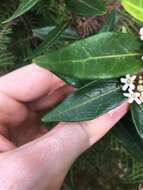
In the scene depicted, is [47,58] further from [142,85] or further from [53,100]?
[53,100]

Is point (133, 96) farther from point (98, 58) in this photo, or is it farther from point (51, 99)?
point (51, 99)

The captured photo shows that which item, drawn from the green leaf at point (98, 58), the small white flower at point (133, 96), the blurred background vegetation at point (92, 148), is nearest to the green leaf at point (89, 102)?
the small white flower at point (133, 96)

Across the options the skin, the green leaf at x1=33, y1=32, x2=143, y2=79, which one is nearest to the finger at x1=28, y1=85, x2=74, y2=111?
the skin

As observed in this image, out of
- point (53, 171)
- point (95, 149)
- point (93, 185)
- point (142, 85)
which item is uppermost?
point (142, 85)

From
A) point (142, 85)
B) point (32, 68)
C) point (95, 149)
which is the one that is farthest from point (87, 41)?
point (95, 149)

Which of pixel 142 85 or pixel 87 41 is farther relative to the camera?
pixel 142 85

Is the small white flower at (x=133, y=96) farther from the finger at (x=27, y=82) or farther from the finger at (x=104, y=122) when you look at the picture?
the finger at (x=27, y=82)

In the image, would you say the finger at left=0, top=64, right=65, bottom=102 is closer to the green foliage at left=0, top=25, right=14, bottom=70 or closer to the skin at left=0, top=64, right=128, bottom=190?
the skin at left=0, top=64, right=128, bottom=190
